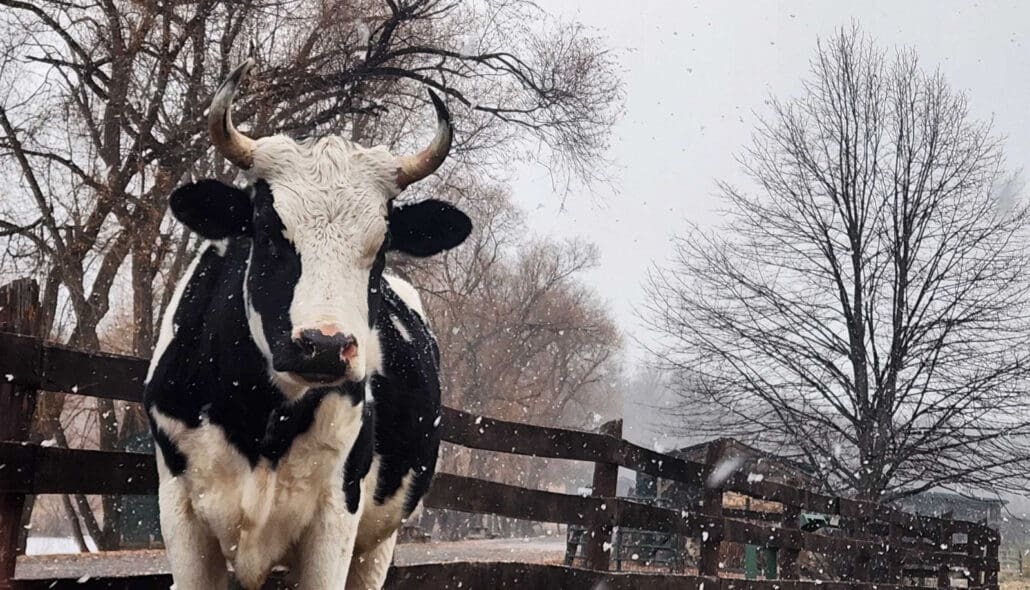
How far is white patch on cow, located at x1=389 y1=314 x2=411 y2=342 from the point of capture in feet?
15.8

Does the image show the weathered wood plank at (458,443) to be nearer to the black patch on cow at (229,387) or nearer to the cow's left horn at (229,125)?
the black patch on cow at (229,387)

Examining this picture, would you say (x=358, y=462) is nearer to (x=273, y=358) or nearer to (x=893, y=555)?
(x=273, y=358)

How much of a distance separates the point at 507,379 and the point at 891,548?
91.9 feet

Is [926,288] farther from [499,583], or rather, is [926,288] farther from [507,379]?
[507,379]

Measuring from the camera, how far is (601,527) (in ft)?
21.2

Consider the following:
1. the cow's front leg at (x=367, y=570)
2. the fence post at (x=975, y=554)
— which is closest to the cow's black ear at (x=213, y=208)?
the cow's front leg at (x=367, y=570)

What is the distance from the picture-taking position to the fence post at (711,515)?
780cm

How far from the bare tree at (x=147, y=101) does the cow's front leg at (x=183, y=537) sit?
970 centimetres

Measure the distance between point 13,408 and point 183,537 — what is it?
0.89 meters

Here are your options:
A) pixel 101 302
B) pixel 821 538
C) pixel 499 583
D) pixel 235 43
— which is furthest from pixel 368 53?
pixel 499 583

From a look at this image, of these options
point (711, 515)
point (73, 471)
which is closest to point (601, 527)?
point (711, 515)

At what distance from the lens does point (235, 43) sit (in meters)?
14.0

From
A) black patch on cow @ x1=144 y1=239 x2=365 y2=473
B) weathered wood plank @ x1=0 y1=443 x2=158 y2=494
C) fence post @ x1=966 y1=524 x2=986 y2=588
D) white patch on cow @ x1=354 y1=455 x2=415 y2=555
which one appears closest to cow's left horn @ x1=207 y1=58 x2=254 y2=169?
black patch on cow @ x1=144 y1=239 x2=365 y2=473

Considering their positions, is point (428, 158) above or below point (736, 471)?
above
